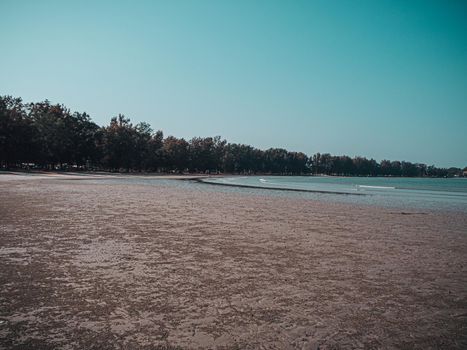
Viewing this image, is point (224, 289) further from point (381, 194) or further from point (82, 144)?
point (82, 144)

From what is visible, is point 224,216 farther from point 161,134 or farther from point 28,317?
point 161,134

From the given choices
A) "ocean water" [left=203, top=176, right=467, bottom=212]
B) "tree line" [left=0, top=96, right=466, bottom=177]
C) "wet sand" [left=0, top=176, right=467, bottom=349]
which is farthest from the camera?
"tree line" [left=0, top=96, right=466, bottom=177]

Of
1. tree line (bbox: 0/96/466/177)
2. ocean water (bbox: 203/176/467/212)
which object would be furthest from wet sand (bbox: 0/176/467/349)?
tree line (bbox: 0/96/466/177)

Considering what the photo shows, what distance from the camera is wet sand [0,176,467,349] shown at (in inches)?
155

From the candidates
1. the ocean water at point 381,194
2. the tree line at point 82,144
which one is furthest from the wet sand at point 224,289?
the tree line at point 82,144

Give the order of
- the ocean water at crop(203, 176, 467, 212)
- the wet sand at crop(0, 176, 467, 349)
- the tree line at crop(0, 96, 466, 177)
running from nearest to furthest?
1. the wet sand at crop(0, 176, 467, 349)
2. the ocean water at crop(203, 176, 467, 212)
3. the tree line at crop(0, 96, 466, 177)

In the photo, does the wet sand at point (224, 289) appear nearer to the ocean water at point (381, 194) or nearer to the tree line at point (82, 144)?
the ocean water at point (381, 194)

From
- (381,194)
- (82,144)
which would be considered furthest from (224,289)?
(82,144)

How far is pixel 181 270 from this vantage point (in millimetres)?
6531

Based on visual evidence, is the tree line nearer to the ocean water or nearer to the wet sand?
the ocean water

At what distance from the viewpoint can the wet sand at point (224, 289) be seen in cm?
393

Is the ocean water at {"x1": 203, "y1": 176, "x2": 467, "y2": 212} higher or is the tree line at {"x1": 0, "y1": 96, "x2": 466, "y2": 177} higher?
the tree line at {"x1": 0, "y1": 96, "x2": 466, "y2": 177}

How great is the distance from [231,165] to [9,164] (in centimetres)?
11432

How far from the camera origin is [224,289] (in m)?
5.54
